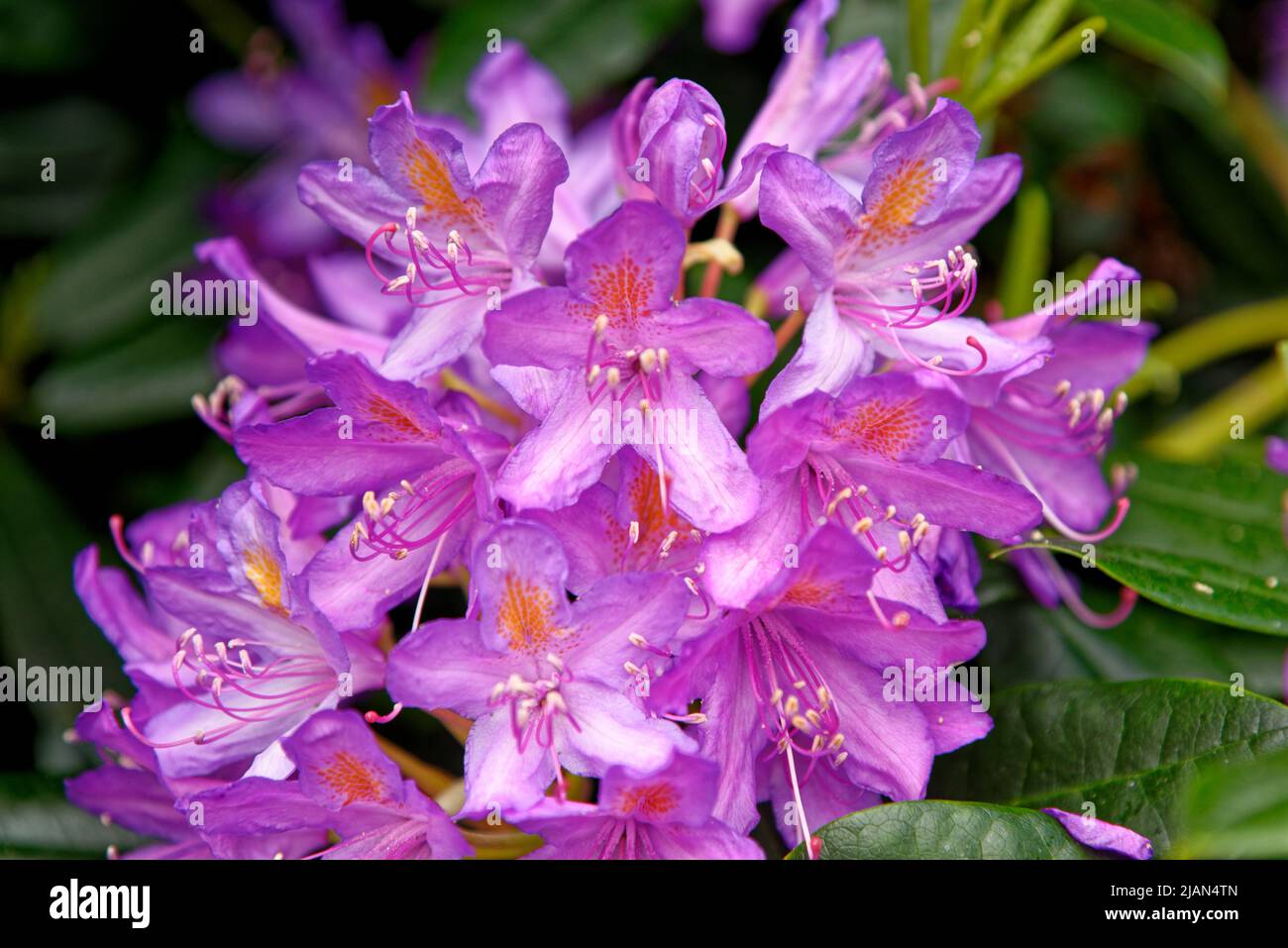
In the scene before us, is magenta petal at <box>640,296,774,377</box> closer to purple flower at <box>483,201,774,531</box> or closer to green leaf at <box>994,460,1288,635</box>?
purple flower at <box>483,201,774,531</box>

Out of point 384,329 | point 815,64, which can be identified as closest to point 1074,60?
point 815,64

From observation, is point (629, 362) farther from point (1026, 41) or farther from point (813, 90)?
point (1026, 41)

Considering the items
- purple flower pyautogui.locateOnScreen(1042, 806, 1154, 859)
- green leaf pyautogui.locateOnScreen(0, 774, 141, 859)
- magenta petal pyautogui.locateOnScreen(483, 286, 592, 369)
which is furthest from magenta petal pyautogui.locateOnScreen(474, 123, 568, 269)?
green leaf pyautogui.locateOnScreen(0, 774, 141, 859)

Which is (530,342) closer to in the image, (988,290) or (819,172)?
(819,172)

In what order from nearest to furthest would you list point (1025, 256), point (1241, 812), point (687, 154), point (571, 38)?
1. point (1241, 812)
2. point (687, 154)
3. point (1025, 256)
4. point (571, 38)

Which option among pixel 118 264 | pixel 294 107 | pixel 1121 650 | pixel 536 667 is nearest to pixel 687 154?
pixel 536 667
